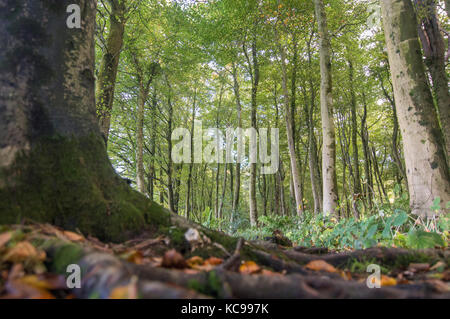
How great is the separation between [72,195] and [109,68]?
21.9 ft

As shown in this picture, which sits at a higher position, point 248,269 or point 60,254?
point 60,254

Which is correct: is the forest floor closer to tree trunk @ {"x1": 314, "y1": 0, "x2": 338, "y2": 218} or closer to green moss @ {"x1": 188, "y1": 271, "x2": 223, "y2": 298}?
green moss @ {"x1": 188, "y1": 271, "x2": 223, "y2": 298}

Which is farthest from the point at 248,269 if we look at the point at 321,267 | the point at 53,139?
the point at 53,139

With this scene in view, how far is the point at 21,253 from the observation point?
111 centimetres

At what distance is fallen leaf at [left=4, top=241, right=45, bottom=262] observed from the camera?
3.58ft

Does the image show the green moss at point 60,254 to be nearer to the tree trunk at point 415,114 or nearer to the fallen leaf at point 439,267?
the fallen leaf at point 439,267

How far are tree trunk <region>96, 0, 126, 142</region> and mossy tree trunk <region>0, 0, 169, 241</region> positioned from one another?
17.3 ft

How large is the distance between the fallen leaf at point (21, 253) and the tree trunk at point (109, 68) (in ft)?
21.5

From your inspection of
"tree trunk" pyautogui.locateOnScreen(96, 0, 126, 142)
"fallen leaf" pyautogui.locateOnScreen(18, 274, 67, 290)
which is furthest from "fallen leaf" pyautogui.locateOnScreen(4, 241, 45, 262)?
"tree trunk" pyautogui.locateOnScreen(96, 0, 126, 142)

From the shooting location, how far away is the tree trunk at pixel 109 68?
7109 millimetres

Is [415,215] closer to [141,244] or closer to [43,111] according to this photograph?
[141,244]

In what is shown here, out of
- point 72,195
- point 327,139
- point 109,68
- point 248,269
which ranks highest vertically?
point 109,68

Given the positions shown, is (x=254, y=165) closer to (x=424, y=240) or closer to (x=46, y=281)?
(x=424, y=240)
